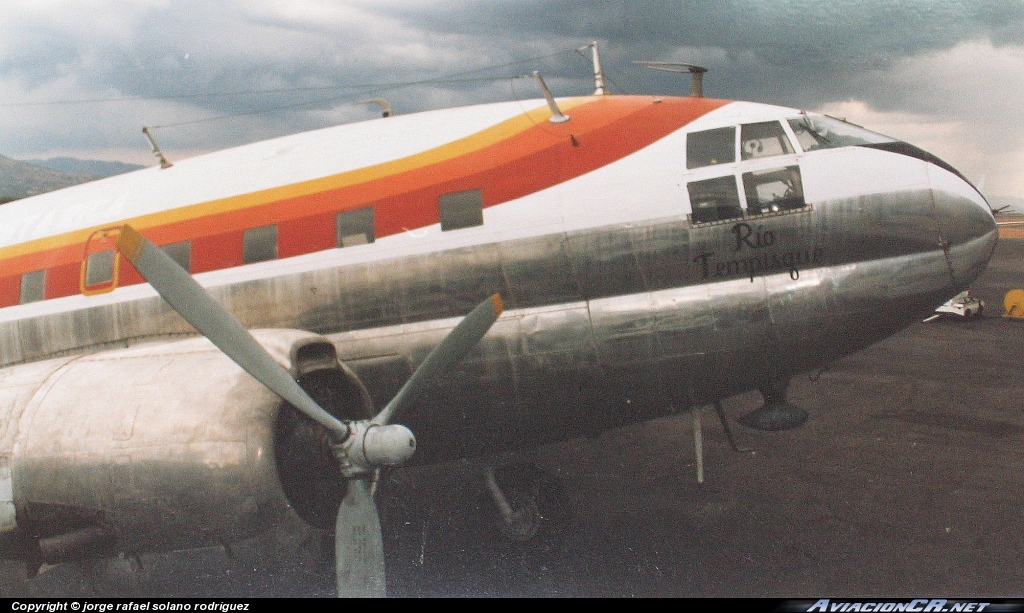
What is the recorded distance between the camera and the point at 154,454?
7102mm

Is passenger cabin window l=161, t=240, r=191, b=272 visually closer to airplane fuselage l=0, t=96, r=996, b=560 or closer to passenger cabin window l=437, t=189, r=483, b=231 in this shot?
airplane fuselage l=0, t=96, r=996, b=560

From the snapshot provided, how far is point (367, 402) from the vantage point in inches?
327

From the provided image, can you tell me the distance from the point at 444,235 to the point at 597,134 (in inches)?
97.6

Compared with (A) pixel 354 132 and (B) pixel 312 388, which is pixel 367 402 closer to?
(B) pixel 312 388

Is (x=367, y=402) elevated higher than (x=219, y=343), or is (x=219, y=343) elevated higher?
(x=219, y=343)

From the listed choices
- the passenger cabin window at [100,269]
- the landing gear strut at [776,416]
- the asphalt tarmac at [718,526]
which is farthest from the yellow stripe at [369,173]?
the landing gear strut at [776,416]

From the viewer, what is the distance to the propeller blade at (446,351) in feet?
25.2

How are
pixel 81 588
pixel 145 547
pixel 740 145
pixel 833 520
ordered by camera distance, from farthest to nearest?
1. pixel 833 520
2. pixel 740 145
3. pixel 81 588
4. pixel 145 547

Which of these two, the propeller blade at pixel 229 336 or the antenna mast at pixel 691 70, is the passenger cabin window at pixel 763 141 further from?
the propeller blade at pixel 229 336

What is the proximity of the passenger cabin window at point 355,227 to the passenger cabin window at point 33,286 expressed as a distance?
15.9 ft

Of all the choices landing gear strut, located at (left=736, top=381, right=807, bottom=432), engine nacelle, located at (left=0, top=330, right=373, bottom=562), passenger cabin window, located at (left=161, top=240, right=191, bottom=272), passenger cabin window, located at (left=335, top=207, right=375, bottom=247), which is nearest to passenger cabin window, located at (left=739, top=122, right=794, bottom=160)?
landing gear strut, located at (left=736, top=381, right=807, bottom=432)

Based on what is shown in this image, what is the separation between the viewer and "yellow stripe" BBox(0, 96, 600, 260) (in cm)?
931

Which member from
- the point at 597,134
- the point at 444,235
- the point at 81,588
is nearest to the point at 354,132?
the point at 444,235

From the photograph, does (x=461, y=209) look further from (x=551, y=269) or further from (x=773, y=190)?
(x=773, y=190)
